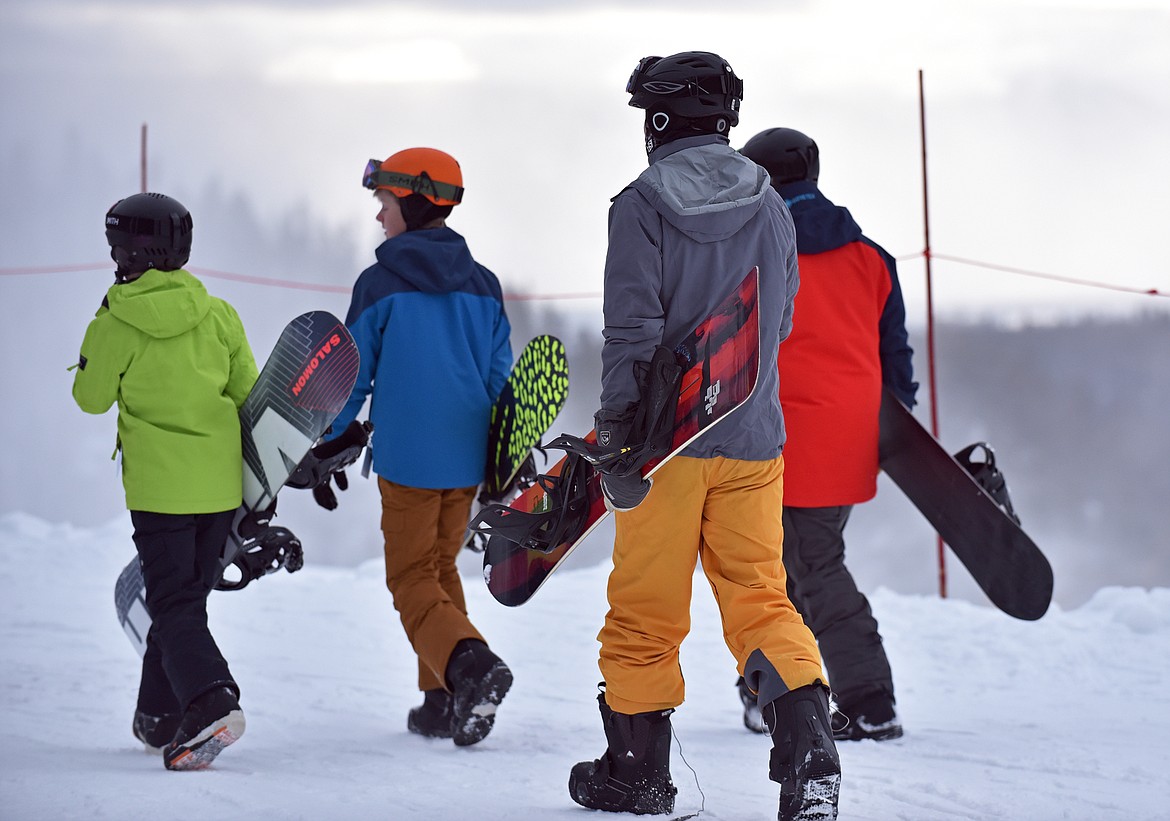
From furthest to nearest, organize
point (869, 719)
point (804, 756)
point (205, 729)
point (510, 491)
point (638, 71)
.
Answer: point (510, 491) < point (869, 719) < point (205, 729) < point (638, 71) < point (804, 756)

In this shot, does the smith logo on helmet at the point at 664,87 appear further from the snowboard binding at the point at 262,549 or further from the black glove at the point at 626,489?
the snowboard binding at the point at 262,549

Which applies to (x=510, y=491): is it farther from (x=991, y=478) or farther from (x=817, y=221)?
(x=991, y=478)

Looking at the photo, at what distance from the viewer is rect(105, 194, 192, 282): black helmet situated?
106 inches

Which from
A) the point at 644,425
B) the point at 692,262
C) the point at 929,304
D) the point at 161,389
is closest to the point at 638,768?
the point at 644,425

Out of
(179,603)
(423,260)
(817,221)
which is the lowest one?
(179,603)

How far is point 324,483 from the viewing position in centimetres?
293

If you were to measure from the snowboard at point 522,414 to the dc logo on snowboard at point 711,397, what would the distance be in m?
0.93

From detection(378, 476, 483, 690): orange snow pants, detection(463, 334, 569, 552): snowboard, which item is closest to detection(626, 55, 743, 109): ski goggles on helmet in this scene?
detection(463, 334, 569, 552): snowboard

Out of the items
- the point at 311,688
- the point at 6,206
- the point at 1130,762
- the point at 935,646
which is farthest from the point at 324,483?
the point at 6,206

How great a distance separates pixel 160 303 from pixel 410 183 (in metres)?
0.71

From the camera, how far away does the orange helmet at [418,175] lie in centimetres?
303

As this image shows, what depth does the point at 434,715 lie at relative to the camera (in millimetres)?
3023

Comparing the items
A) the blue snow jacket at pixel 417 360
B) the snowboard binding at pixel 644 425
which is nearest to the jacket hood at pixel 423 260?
the blue snow jacket at pixel 417 360

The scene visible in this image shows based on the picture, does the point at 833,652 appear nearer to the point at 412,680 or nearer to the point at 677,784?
the point at 677,784
